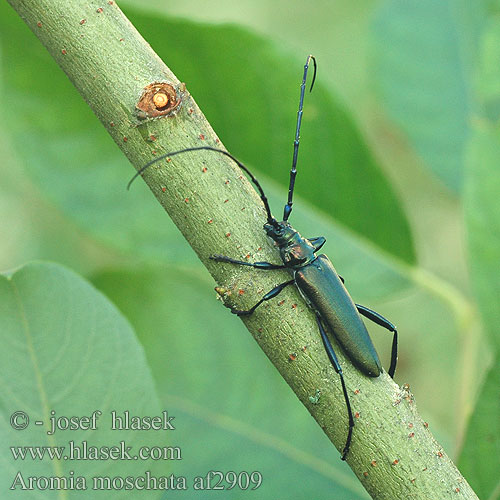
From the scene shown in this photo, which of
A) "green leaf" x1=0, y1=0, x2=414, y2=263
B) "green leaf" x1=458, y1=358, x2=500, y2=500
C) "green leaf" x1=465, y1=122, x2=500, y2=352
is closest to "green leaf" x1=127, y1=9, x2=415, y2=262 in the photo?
"green leaf" x1=0, y1=0, x2=414, y2=263

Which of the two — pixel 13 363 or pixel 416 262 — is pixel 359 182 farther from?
pixel 13 363

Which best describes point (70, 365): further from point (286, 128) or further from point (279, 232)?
point (286, 128)

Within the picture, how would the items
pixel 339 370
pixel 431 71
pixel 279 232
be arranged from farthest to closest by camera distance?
1. pixel 431 71
2. pixel 279 232
3. pixel 339 370

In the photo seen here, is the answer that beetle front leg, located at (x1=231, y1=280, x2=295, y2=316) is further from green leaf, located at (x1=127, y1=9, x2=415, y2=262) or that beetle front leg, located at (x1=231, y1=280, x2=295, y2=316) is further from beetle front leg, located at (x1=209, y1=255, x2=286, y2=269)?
green leaf, located at (x1=127, y1=9, x2=415, y2=262)

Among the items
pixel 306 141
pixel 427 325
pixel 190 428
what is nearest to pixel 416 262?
pixel 306 141

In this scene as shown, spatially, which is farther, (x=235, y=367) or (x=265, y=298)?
(x=235, y=367)

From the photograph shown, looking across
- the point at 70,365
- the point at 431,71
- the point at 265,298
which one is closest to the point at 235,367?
the point at 70,365
